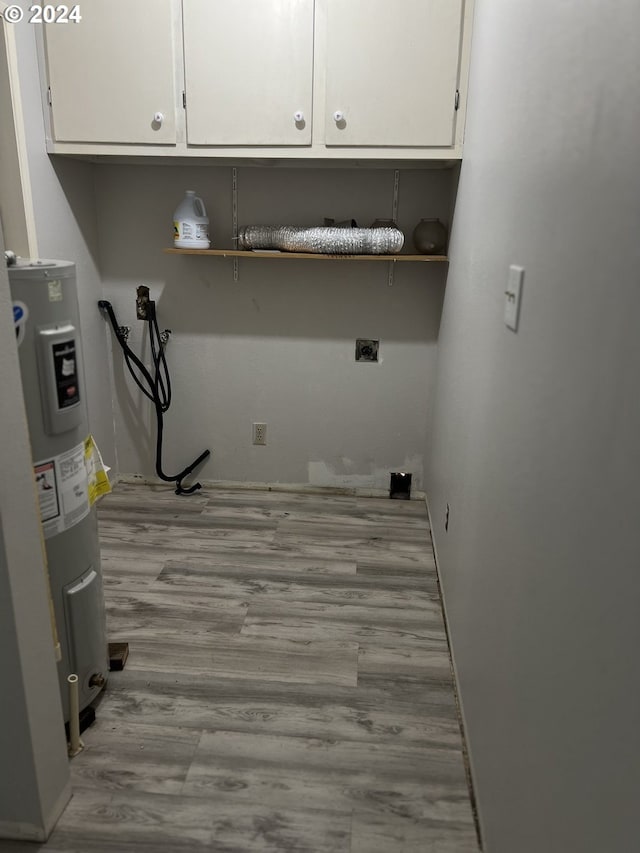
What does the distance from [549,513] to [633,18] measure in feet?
2.38

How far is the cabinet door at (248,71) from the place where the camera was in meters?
2.42

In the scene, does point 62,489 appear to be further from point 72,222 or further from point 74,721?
point 72,222

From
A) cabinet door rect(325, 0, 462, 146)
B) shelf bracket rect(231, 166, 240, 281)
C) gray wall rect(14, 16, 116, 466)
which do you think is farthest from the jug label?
cabinet door rect(325, 0, 462, 146)

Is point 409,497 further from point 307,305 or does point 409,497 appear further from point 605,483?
point 605,483

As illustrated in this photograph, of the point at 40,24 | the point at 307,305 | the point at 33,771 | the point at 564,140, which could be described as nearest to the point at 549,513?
the point at 564,140

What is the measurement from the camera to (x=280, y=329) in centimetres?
318

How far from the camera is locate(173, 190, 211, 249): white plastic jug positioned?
287cm

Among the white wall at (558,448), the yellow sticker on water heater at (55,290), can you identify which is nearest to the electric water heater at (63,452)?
the yellow sticker on water heater at (55,290)

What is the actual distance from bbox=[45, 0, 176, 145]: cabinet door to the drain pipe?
81.2 inches

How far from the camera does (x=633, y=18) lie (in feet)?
2.70

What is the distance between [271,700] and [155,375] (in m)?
1.84

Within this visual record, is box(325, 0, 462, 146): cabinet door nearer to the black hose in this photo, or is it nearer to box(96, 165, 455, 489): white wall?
box(96, 165, 455, 489): white wall

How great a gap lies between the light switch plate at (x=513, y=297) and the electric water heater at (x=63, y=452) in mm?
1093

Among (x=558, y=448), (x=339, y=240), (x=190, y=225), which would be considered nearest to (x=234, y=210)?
(x=190, y=225)
